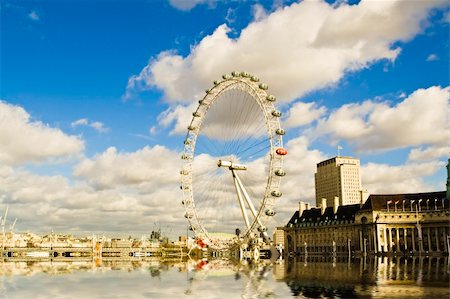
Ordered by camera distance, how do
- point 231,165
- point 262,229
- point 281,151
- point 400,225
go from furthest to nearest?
point 400,225, point 262,229, point 231,165, point 281,151

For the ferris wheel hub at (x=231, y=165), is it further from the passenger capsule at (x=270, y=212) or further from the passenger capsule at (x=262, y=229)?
the passenger capsule at (x=262, y=229)

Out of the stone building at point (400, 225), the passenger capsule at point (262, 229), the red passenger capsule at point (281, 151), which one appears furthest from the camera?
the stone building at point (400, 225)

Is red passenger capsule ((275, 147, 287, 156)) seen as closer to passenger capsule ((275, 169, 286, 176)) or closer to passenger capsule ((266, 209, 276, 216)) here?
passenger capsule ((275, 169, 286, 176))

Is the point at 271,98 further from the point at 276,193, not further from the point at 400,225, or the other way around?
the point at 400,225

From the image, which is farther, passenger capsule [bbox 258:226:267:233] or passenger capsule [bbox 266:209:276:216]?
passenger capsule [bbox 258:226:267:233]

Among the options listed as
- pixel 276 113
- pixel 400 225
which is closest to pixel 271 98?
pixel 276 113

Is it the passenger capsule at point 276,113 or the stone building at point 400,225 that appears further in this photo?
the stone building at point 400,225

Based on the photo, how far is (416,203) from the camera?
167250 millimetres

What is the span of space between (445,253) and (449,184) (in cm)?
2655

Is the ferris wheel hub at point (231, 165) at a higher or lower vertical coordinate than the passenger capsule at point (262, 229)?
higher

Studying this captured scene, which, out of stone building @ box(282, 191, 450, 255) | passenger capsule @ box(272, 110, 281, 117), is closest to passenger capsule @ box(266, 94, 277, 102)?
passenger capsule @ box(272, 110, 281, 117)

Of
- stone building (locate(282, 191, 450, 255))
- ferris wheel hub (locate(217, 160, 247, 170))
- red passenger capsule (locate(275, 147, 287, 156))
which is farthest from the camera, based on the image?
stone building (locate(282, 191, 450, 255))

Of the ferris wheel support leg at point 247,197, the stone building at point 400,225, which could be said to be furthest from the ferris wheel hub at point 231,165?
the stone building at point 400,225

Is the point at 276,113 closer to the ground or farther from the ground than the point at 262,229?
farther from the ground
